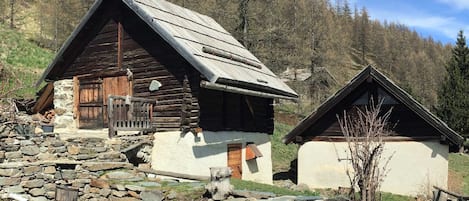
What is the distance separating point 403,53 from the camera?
4055 inches

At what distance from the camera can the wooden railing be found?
12625 mm

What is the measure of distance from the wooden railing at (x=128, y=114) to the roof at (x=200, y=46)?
1890 mm

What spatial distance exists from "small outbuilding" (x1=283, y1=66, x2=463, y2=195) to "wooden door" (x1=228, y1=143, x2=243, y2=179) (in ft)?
5.33

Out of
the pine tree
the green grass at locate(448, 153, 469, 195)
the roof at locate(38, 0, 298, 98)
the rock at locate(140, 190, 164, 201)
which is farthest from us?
the pine tree

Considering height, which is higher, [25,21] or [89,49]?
[25,21]

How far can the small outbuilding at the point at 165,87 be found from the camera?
13.3 meters

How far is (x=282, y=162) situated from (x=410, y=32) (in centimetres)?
11949

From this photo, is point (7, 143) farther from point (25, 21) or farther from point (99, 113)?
point (25, 21)

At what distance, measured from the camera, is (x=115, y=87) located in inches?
585

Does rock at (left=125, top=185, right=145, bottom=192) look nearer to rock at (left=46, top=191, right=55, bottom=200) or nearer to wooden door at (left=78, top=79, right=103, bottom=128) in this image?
rock at (left=46, top=191, right=55, bottom=200)

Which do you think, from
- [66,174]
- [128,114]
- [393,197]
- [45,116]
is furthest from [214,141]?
[45,116]

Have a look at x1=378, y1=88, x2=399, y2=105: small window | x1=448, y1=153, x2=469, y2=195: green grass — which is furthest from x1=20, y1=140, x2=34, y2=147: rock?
x1=448, y1=153, x2=469, y2=195: green grass

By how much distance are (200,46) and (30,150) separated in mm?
5556

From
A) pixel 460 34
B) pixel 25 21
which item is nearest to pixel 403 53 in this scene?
pixel 460 34
